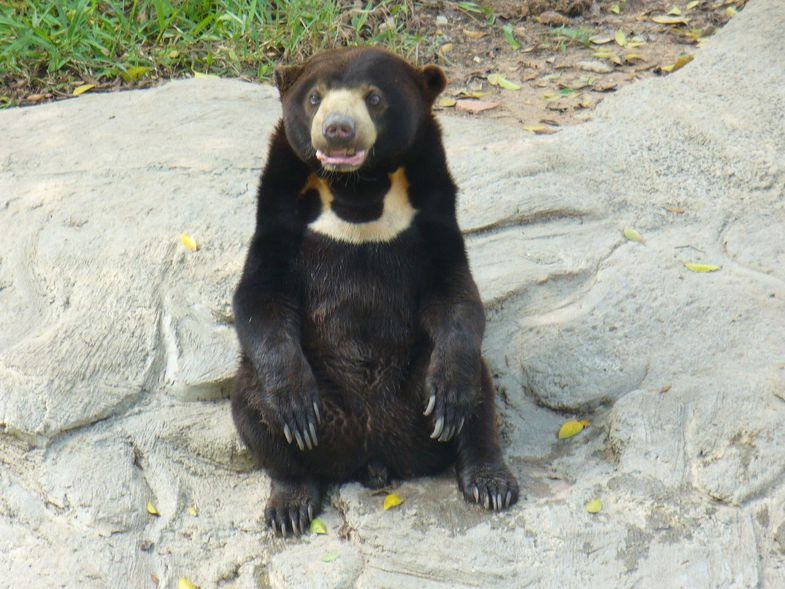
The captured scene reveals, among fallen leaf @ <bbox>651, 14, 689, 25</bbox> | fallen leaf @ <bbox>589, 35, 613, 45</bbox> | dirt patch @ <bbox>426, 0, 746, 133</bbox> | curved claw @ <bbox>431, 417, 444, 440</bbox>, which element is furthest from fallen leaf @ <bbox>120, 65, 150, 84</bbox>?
curved claw @ <bbox>431, 417, 444, 440</bbox>

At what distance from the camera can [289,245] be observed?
4781 mm

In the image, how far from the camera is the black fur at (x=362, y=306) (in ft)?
15.3

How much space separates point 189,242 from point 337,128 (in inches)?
61.3

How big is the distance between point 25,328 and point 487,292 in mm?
2044

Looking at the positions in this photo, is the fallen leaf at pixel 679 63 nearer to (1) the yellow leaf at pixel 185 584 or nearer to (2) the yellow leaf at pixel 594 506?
(2) the yellow leaf at pixel 594 506

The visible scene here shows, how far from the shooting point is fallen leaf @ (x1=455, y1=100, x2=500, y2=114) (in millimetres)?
7711

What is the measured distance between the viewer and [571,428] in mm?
4969

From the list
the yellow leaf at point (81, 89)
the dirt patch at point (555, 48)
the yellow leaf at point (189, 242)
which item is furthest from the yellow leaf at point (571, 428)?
the yellow leaf at point (81, 89)

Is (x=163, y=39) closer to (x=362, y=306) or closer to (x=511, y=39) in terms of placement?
(x=511, y=39)

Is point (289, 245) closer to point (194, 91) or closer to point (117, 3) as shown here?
point (194, 91)

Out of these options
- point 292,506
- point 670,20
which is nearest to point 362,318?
point 292,506

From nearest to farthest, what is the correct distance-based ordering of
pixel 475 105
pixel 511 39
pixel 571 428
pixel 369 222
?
1. pixel 369 222
2. pixel 571 428
3. pixel 475 105
4. pixel 511 39

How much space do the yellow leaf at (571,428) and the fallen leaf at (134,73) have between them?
4.54 metres

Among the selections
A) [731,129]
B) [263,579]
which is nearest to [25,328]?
[263,579]
